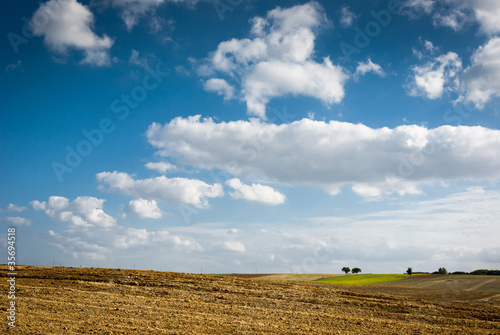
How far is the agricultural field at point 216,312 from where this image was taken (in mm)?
16344

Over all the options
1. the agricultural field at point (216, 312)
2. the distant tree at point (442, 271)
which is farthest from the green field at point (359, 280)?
the agricultural field at point (216, 312)

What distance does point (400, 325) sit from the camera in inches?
749

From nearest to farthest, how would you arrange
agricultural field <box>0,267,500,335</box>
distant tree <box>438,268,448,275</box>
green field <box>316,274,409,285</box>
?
agricultural field <box>0,267,500,335</box>
green field <box>316,274,409,285</box>
distant tree <box>438,268,448,275</box>

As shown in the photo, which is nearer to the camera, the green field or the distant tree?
the green field

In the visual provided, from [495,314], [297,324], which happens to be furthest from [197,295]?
[495,314]

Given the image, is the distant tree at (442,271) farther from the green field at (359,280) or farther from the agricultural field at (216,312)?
the agricultural field at (216,312)

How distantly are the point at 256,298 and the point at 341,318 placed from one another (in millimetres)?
8063

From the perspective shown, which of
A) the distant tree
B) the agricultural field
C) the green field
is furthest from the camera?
the distant tree

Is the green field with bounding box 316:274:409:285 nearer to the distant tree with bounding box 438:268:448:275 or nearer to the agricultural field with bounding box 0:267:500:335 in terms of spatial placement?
the distant tree with bounding box 438:268:448:275

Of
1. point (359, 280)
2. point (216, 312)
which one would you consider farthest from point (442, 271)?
point (216, 312)

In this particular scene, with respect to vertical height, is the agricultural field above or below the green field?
above

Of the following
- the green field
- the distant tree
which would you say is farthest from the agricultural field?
the distant tree

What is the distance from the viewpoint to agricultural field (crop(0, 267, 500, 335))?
1634cm

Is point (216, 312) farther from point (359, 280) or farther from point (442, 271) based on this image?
point (442, 271)
